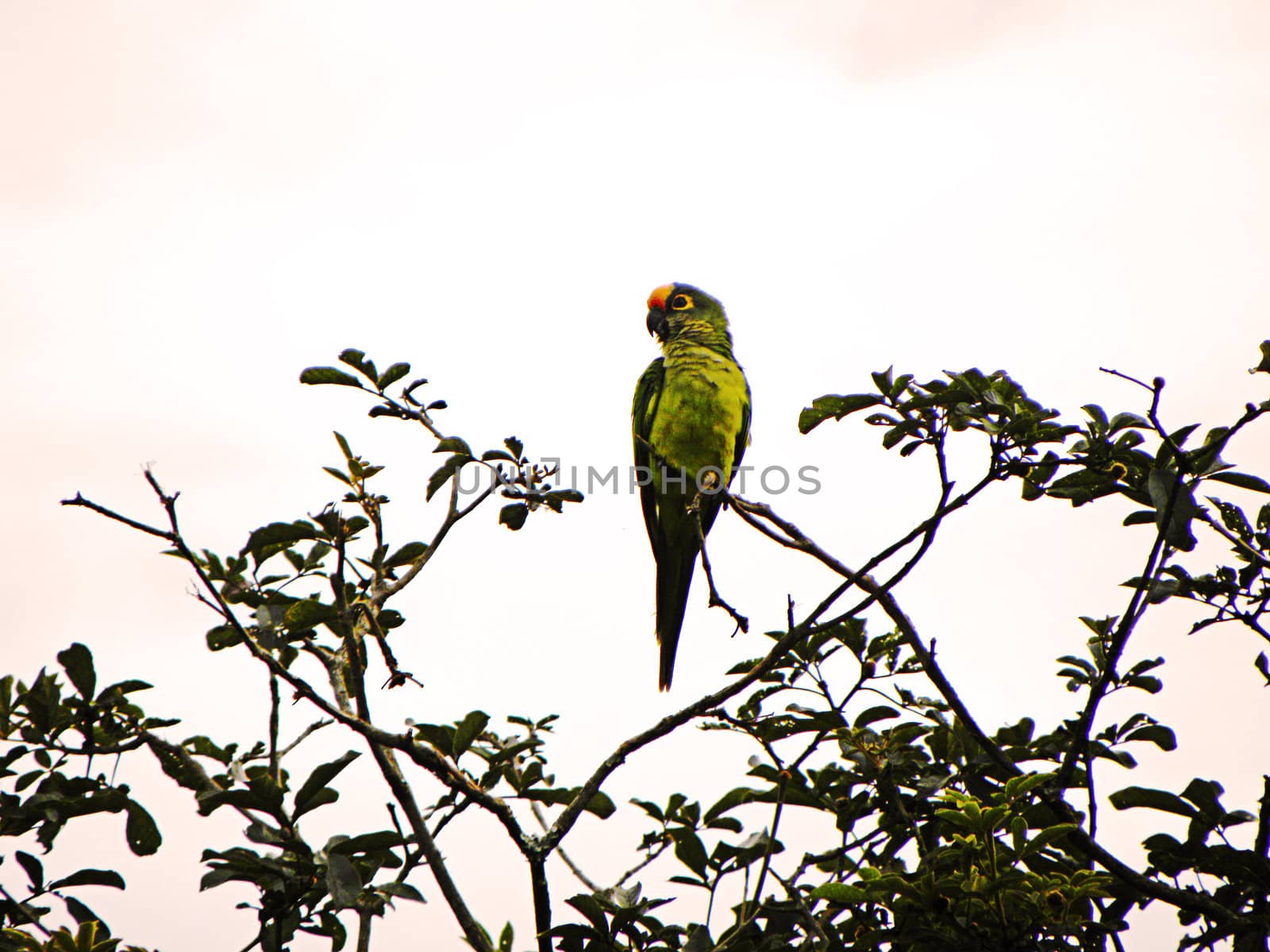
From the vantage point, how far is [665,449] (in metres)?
4.38

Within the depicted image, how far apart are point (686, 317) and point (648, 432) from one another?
0.96 metres

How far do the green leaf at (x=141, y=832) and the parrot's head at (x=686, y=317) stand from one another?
3.38 meters

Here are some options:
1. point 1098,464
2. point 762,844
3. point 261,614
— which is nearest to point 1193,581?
point 1098,464

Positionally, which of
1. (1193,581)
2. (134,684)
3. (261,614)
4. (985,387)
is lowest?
(134,684)

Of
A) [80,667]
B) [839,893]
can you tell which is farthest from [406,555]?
[839,893]

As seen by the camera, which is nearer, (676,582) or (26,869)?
(26,869)

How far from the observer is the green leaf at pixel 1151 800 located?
6.98 ft

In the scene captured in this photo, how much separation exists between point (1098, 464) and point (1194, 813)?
2.63 feet

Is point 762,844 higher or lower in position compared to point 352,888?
higher

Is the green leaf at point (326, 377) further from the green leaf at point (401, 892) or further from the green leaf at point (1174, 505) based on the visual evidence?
the green leaf at point (1174, 505)

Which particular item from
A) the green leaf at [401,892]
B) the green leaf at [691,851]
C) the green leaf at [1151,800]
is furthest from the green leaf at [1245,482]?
the green leaf at [401,892]

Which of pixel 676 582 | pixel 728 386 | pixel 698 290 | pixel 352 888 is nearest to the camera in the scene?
pixel 352 888

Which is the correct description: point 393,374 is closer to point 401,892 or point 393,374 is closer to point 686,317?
point 401,892

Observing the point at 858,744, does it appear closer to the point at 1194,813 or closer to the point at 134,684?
the point at 1194,813
